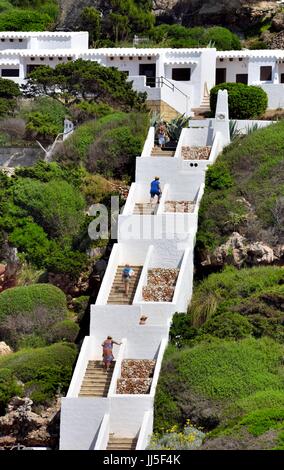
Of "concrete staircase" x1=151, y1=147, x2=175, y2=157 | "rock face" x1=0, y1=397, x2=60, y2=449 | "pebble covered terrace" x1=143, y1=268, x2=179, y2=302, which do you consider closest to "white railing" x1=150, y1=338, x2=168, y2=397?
"pebble covered terrace" x1=143, y1=268, x2=179, y2=302

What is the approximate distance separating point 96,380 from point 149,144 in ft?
38.8

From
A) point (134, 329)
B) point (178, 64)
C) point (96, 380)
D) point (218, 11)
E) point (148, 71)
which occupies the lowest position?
point (96, 380)

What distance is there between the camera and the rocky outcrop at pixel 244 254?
60906 millimetres

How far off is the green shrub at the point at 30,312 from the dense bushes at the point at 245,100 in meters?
10.9

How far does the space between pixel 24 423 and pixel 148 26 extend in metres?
31.6

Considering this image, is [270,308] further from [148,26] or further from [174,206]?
[148,26]

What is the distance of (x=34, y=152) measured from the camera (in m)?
69.7

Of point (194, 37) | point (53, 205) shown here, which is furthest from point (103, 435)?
point (194, 37)

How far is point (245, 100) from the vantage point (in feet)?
226

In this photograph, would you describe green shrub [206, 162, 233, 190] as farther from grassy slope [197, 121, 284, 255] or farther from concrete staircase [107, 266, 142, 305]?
concrete staircase [107, 266, 142, 305]

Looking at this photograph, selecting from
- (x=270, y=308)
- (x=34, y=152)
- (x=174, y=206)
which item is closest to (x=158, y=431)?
(x=270, y=308)

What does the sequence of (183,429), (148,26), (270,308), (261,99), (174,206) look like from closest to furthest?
(183,429), (270,308), (174,206), (261,99), (148,26)

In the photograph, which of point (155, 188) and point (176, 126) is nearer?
point (155, 188)

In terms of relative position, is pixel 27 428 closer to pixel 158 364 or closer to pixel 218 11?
pixel 158 364
